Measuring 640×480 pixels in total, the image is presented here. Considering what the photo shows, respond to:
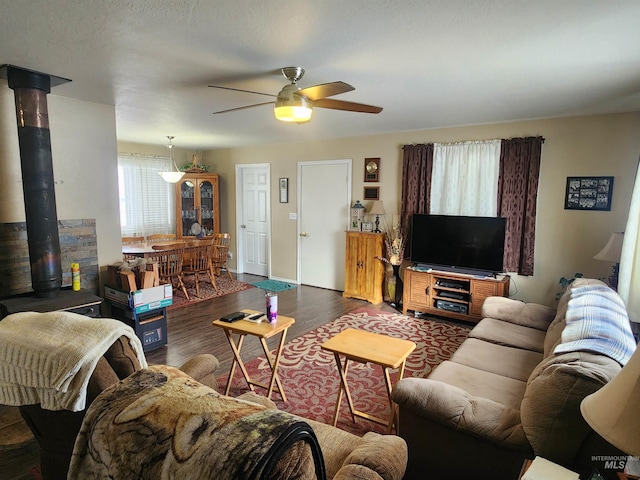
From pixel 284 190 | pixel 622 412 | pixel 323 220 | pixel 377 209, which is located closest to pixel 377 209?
pixel 377 209

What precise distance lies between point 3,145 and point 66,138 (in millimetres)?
496

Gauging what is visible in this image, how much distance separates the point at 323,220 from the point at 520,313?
3.41m

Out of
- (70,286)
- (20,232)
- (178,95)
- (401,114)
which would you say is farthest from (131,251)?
(401,114)

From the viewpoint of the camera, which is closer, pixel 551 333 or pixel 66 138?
pixel 551 333

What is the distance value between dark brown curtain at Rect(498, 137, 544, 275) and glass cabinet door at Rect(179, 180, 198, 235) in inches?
211

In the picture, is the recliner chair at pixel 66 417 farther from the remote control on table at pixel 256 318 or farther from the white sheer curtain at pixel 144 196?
the white sheer curtain at pixel 144 196

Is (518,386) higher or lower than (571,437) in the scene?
lower

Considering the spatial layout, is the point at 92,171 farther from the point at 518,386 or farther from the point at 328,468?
the point at 518,386

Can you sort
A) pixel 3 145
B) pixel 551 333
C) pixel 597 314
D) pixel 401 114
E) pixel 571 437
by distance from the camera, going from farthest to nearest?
pixel 401 114 < pixel 3 145 < pixel 551 333 < pixel 597 314 < pixel 571 437

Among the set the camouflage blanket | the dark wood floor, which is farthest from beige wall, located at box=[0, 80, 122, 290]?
the camouflage blanket

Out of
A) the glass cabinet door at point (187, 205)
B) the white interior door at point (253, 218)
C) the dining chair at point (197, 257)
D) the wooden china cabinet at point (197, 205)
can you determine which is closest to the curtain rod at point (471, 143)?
the white interior door at point (253, 218)

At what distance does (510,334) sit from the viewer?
3.10 meters

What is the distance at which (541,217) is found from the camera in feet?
14.3

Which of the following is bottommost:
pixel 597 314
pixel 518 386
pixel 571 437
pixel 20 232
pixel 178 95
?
pixel 518 386
